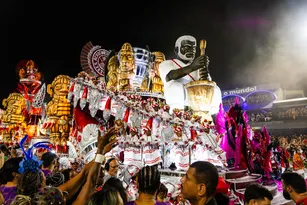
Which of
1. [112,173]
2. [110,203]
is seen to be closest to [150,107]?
[112,173]

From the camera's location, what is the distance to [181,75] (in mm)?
6867

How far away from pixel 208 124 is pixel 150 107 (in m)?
1.27

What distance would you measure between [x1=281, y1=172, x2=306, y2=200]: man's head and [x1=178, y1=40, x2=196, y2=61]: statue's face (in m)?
4.75

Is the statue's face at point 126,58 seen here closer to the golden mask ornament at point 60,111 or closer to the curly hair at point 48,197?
the golden mask ornament at point 60,111

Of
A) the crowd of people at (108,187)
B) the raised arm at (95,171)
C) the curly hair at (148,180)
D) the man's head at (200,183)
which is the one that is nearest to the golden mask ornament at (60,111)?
the crowd of people at (108,187)

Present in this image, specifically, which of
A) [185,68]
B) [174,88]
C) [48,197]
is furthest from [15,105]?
[48,197]

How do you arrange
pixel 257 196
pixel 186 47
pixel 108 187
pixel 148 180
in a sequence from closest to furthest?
pixel 148 180 < pixel 108 187 < pixel 257 196 < pixel 186 47

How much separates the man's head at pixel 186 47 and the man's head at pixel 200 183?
5.49 metres

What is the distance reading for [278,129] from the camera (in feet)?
84.5

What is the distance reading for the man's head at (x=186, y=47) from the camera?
744 cm

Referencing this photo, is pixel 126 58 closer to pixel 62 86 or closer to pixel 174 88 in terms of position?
pixel 174 88

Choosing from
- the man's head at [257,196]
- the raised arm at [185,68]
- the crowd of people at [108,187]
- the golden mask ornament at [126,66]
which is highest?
the golden mask ornament at [126,66]

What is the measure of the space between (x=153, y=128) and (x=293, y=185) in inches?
136

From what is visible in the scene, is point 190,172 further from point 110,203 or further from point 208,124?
point 208,124
